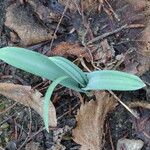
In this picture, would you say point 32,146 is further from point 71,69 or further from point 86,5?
point 86,5

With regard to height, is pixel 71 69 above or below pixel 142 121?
above

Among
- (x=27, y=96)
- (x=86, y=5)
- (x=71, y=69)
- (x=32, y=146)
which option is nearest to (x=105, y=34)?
(x=86, y=5)

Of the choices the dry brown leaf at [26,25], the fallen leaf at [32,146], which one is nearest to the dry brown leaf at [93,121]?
the fallen leaf at [32,146]

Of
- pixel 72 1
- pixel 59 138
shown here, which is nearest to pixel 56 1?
pixel 72 1

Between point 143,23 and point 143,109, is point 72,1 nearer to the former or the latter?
point 143,23

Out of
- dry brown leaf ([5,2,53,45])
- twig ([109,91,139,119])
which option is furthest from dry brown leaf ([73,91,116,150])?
dry brown leaf ([5,2,53,45])
